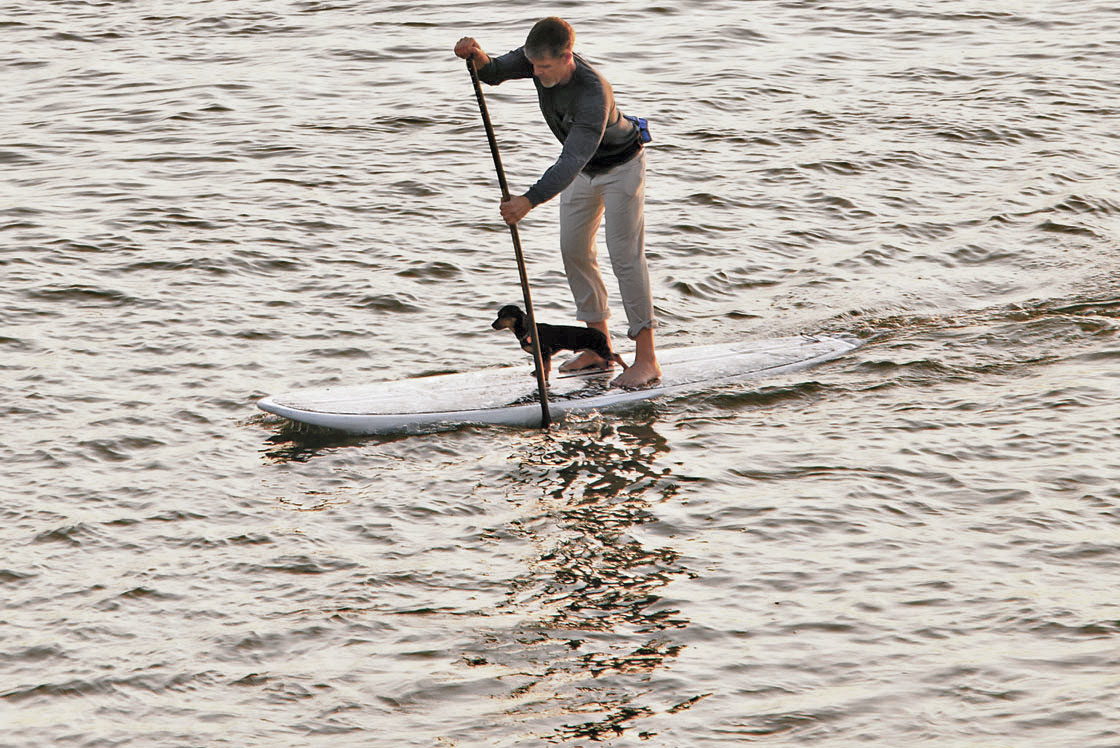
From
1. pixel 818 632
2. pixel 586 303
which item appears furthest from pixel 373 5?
pixel 818 632

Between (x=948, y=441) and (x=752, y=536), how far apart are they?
1.80 meters

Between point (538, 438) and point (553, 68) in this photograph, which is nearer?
point (553, 68)

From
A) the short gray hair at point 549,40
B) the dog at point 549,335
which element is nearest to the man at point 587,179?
the short gray hair at point 549,40

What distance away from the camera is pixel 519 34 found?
60.1 feet

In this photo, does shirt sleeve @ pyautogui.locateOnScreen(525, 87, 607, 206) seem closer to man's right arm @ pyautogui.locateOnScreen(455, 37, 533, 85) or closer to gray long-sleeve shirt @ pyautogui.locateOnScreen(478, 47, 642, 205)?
gray long-sleeve shirt @ pyautogui.locateOnScreen(478, 47, 642, 205)

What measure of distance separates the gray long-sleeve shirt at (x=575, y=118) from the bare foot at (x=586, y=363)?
1.40 meters

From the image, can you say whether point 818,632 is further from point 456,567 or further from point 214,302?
point 214,302

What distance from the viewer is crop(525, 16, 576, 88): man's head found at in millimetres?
7840

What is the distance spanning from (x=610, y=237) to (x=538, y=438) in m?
1.31

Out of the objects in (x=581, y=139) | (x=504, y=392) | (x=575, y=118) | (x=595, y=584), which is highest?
(x=575, y=118)

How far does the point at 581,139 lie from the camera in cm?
810

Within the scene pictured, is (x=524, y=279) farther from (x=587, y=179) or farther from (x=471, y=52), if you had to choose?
(x=471, y=52)

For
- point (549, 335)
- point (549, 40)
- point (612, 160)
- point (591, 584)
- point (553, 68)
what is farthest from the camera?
point (549, 335)

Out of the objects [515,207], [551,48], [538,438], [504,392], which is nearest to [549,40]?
[551,48]
